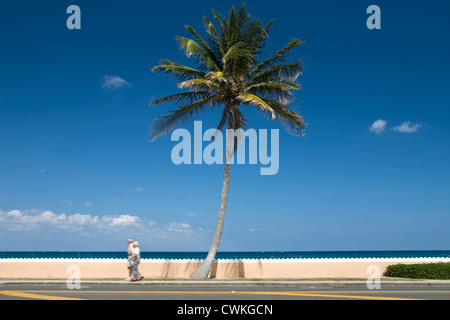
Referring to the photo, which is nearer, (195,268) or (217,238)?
→ (217,238)

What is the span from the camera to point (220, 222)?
22.5m

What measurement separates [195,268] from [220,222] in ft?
10.2

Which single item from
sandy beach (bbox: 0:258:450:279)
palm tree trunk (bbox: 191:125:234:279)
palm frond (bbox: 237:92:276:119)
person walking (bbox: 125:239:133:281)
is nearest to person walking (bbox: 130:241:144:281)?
person walking (bbox: 125:239:133:281)

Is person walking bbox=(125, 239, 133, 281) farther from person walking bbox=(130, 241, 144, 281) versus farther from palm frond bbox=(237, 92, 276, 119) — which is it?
palm frond bbox=(237, 92, 276, 119)

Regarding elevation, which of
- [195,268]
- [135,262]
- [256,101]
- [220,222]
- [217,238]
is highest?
[256,101]

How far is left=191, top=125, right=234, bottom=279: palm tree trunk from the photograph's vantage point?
21.9m

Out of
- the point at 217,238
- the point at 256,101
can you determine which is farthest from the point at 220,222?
the point at 256,101

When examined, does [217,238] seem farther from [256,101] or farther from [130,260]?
[256,101]

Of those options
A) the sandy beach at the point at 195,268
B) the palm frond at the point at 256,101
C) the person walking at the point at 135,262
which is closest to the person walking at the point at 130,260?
the person walking at the point at 135,262
